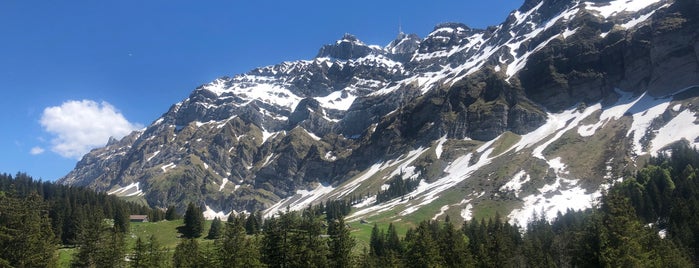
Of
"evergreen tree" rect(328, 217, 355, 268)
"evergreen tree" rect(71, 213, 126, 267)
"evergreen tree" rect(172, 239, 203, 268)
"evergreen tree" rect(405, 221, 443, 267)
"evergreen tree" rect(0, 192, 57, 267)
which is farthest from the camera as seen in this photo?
"evergreen tree" rect(172, 239, 203, 268)

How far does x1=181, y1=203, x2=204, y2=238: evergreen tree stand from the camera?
408 feet

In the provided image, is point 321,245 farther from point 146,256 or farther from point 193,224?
point 193,224

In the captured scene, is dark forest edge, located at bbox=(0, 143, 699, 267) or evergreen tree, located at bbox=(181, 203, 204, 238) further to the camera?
evergreen tree, located at bbox=(181, 203, 204, 238)

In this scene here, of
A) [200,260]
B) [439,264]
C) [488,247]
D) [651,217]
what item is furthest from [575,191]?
[200,260]

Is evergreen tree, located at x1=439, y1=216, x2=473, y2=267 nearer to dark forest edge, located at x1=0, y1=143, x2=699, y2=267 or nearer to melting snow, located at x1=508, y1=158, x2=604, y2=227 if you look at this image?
dark forest edge, located at x1=0, y1=143, x2=699, y2=267

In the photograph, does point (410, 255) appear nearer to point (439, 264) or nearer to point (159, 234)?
point (439, 264)

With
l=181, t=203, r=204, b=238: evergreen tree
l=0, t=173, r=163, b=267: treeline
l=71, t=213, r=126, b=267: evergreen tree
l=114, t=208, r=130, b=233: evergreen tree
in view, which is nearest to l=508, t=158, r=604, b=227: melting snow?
l=181, t=203, r=204, b=238: evergreen tree

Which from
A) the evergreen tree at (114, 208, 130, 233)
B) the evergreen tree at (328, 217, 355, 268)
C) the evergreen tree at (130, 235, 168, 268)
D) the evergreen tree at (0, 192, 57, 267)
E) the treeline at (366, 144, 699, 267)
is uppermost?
the evergreen tree at (114, 208, 130, 233)

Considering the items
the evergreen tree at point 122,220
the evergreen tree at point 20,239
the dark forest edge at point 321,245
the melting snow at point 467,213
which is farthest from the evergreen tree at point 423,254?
the melting snow at point 467,213

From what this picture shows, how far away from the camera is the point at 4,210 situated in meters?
46.0

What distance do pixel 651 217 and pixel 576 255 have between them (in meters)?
87.2

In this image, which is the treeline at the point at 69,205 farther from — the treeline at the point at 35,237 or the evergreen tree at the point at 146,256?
the treeline at the point at 35,237

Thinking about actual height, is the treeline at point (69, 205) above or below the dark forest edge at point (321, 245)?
above

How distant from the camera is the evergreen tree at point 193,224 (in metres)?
124
